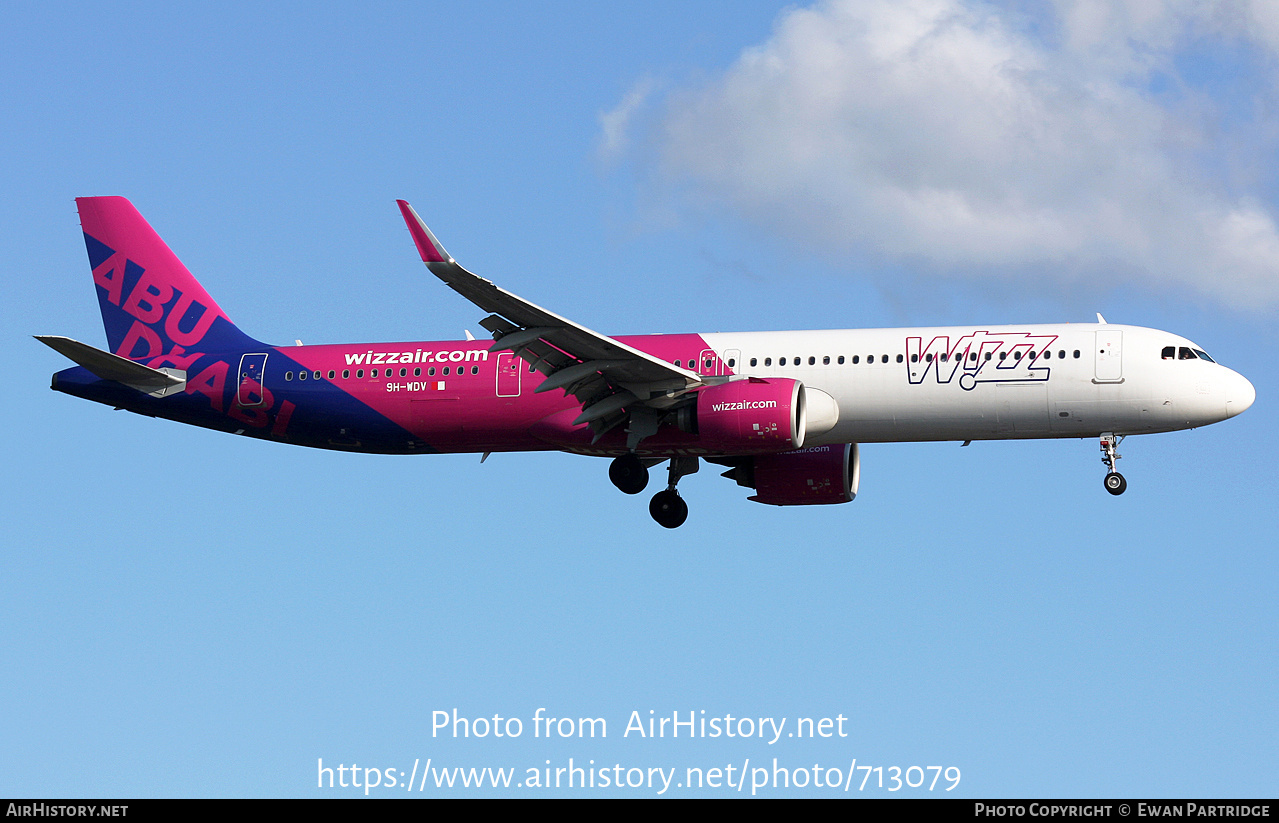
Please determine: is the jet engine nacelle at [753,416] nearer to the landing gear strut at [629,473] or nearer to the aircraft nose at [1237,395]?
the landing gear strut at [629,473]

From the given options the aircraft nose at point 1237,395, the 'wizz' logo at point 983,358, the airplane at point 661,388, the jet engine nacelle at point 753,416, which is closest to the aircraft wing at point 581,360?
the airplane at point 661,388

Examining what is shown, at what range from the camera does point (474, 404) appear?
137 feet

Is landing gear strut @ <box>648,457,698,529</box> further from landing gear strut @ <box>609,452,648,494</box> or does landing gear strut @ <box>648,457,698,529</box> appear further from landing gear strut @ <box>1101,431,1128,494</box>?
landing gear strut @ <box>1101,431,1128,494</box>

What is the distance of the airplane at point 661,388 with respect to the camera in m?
38.8

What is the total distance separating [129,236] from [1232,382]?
29.6 metres

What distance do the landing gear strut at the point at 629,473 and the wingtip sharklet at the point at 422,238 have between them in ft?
32.9

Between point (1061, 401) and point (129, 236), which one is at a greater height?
point (129, 236)

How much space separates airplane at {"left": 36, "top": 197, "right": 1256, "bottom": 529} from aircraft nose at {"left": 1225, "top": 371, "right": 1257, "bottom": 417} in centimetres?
5

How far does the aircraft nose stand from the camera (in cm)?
3888

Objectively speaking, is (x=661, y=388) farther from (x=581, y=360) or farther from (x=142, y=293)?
(x=142, y=293)

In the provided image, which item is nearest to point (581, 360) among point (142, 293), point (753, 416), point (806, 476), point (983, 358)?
point (753, 416)
